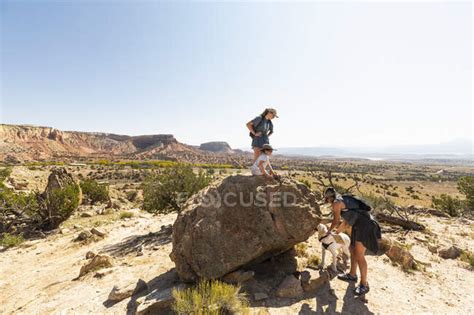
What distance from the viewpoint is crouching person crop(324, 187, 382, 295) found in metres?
4.71

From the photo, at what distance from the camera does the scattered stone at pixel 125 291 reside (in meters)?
5.05

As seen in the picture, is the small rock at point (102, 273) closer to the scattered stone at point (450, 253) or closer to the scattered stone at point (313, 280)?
the scattered stone at point (313, 280)

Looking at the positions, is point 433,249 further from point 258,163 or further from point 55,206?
point 55,206

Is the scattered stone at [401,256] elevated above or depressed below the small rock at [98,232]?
above

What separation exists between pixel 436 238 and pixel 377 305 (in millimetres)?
6119

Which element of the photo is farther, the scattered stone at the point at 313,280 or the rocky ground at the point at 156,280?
the scattered stone at the point at 313,280

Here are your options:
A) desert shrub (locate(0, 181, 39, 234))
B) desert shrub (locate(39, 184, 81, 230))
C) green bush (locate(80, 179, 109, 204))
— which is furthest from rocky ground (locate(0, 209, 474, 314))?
green bush (locate(80, 179, 109, 204))

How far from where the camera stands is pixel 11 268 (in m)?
7.86

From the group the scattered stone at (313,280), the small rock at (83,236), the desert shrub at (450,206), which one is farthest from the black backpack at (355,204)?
the desert shrub at (450,206)

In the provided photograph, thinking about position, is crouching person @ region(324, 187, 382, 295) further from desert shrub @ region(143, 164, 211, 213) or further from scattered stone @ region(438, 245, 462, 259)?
desert shrub @ region(143, 164, 211, 213)

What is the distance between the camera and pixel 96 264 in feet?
22.4

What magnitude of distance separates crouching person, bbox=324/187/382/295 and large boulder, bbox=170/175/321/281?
80 centimetres

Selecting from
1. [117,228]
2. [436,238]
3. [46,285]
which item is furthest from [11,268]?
[436,238]

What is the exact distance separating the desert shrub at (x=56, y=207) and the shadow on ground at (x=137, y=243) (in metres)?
5.19
